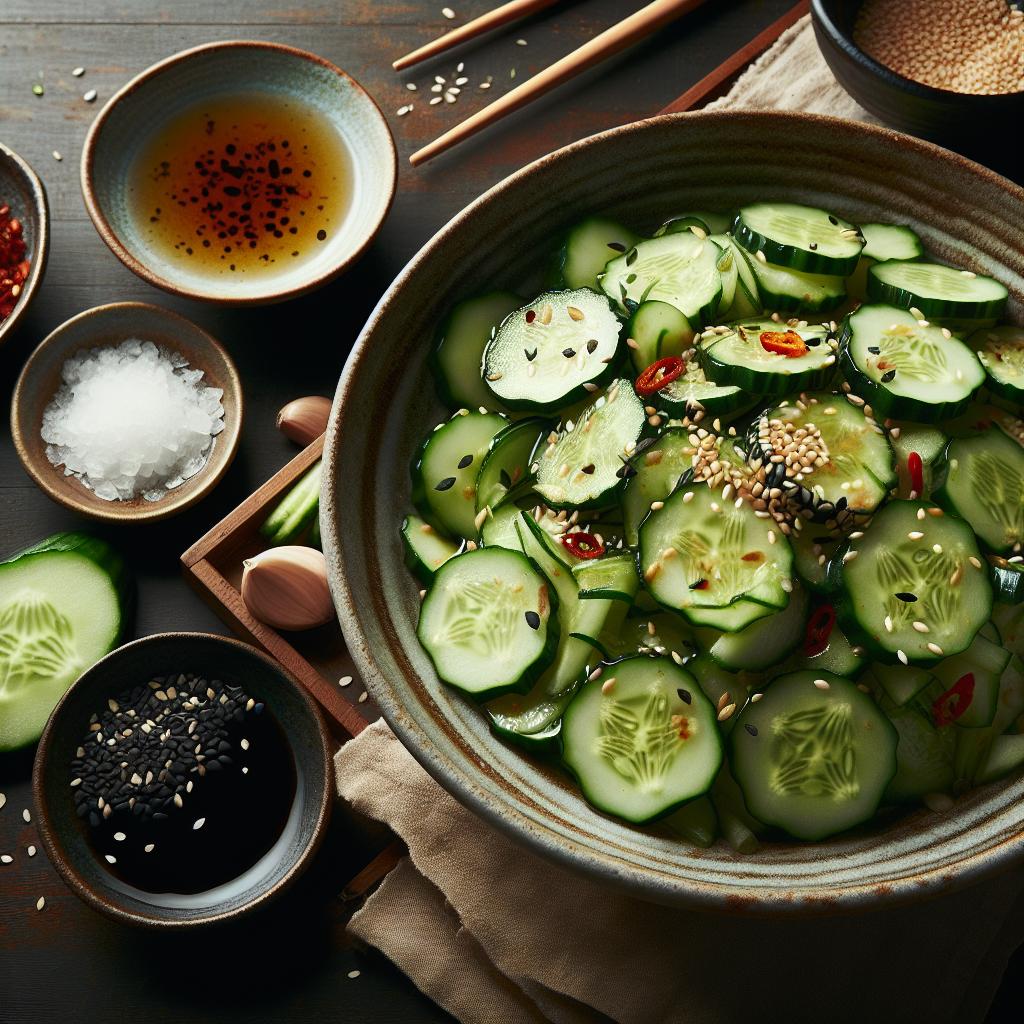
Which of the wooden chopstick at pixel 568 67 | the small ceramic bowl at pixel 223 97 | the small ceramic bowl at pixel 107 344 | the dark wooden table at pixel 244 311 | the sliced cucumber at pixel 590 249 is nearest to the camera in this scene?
the sliced cucumber at pixel 590 249

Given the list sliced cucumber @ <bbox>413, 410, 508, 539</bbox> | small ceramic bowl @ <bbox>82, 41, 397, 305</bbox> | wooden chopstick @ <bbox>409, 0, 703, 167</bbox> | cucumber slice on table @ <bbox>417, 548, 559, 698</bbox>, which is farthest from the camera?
wooden chopstick @ <bbox>409, 0, 703, 167</bbox>

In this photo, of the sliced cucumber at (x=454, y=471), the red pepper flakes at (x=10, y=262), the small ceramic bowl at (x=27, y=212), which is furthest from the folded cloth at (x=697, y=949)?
the red pepper flakes at (x=10, y=262)

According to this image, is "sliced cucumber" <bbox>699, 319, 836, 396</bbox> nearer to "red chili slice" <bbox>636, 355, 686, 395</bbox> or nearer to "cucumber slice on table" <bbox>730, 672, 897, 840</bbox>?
"red chili slice" <bbox>636, 355, 686, 395</bbox>

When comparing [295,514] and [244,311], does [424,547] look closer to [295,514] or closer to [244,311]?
[295,514]

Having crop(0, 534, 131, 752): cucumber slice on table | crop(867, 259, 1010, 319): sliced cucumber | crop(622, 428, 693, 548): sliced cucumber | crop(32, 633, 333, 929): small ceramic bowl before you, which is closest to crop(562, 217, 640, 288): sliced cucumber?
crop(622, 428, 693, 548): sliced cucumber

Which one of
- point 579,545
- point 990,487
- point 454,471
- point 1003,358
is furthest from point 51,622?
point 1003,358

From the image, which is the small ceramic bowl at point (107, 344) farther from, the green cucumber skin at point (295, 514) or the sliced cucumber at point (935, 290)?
the sliced cucumber at point (935, 290)

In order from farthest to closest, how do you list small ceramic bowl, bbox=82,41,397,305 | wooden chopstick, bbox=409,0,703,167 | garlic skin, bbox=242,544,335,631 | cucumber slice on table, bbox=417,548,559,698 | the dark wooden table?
1. wooden chopstick, bbox=409,0,703,167
2. small ceramic bowl, bbox=82,41,397,305
3. the dark wooden table
4. garlic skin, bbox=242,544,335,631
5. cucumber slice on table, bbox=417,548,559,698
